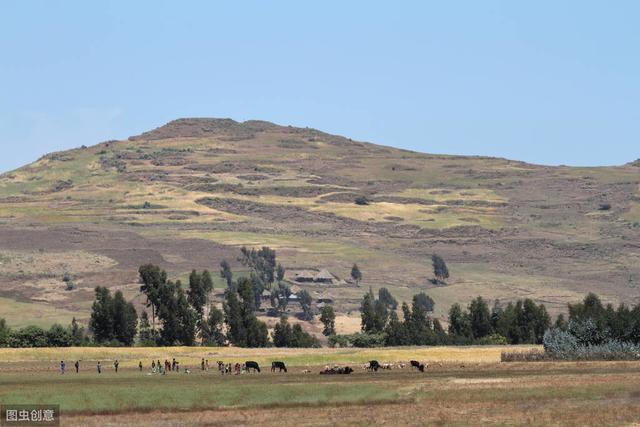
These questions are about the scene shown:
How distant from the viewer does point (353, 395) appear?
249 ft

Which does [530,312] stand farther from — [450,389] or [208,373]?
[450,389]

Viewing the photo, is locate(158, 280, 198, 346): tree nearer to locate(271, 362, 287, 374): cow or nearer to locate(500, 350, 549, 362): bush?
locate(271, 362, 287, 374): cow

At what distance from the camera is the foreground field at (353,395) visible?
64.5 metres

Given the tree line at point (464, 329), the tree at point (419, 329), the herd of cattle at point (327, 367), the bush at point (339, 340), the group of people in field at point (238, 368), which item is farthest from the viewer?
the bush at point (339, 340)

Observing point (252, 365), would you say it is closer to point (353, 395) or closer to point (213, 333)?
point (353, 395)

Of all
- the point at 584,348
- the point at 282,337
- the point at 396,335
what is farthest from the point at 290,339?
the point at 584,348

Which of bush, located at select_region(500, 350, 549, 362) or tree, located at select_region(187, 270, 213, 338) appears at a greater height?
tree, located at select_region(187, 270, 213, 338)

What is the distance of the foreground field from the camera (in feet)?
212

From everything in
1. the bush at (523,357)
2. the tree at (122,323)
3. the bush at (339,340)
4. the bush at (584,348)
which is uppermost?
the tree at (122,323)

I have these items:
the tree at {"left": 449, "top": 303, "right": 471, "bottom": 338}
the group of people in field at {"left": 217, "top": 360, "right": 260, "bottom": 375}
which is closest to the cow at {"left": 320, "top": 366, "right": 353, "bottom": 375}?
the group of people in field at {"left": 217, "top": 360, "right": 260, "bottom": 375}

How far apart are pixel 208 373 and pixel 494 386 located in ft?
109

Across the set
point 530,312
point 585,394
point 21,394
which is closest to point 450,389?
point 585,394

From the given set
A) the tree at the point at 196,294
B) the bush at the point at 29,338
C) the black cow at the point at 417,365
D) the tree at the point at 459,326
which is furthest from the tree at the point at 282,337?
the black cow at the point at 417,365

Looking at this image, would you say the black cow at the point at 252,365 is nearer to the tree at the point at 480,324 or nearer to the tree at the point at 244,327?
the tree at the point at 244,327
